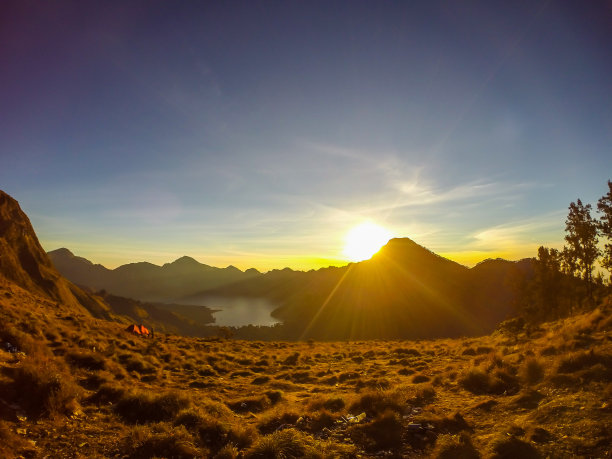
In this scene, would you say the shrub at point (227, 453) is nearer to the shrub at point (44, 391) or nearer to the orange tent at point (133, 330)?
the shrub at point (44, 391)

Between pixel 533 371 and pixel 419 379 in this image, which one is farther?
pixel 419 379

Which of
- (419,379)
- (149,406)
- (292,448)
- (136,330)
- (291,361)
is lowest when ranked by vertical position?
(291,361)

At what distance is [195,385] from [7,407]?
9261 mm

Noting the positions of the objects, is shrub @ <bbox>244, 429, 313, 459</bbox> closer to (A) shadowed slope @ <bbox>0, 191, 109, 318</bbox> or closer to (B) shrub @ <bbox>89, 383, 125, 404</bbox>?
(B) shrub @ <bbox>89, 383, 125, 404</bbox>

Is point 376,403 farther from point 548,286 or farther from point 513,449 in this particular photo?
point 548,286

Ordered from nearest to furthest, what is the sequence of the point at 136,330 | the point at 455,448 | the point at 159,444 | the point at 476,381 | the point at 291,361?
the point at 455,448, the point at 159,444, the point at 476,381, the point at 291,361, the point at 136,330

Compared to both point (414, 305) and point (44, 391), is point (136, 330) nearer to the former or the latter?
point (44, 391)

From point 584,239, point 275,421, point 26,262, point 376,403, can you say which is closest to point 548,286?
point 584,239

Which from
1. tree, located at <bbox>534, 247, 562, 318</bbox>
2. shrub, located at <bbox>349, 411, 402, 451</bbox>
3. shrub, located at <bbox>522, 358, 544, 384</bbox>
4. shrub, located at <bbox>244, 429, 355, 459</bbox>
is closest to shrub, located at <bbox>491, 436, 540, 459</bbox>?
shrub, located at <bbox>349, 411, 402, 451</bbox>

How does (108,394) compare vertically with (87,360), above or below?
above

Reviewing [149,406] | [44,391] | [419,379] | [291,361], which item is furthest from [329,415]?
[291,361]

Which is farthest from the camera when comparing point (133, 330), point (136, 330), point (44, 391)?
point (136, 330)

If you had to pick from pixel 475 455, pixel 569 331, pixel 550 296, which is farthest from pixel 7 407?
pixel 550 296

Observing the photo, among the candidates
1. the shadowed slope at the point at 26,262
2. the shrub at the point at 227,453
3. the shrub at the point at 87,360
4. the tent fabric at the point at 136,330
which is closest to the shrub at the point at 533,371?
the shrub at the point at 227,453
